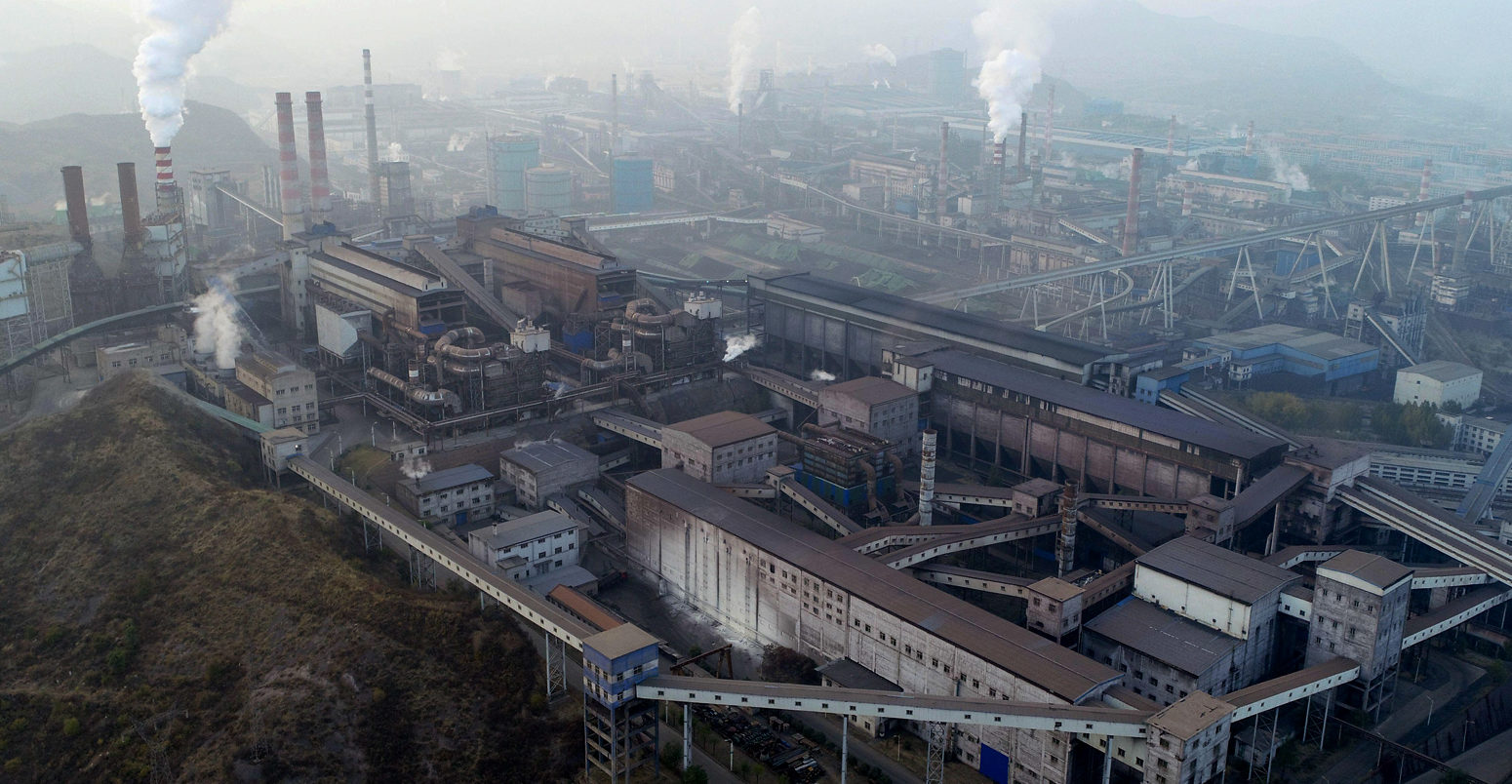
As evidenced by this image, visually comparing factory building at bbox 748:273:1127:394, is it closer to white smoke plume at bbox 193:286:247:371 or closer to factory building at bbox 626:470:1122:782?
factory building at bbox 626:470:1122:782

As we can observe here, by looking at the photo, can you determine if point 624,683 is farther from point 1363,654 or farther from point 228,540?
point 1363,654

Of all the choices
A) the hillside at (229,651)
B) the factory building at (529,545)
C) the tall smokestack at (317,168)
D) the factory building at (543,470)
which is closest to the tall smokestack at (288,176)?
the tall smokestack at (317,168)

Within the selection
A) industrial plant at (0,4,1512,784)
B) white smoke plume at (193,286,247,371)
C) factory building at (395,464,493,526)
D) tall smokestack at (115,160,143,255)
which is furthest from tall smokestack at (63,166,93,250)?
factory building at (395,464,493,526)

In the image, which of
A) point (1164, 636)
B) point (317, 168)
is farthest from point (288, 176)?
point (1164, 636)

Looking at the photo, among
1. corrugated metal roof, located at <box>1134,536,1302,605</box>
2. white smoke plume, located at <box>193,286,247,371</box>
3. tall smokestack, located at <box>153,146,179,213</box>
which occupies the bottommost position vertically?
corrugated metal roof, located at <box>1134,536,1302,605</box>

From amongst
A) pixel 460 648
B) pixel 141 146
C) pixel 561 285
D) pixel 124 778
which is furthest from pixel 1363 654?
pixel 141 146
